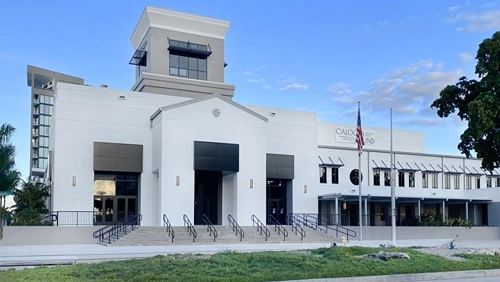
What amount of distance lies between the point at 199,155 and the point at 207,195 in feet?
14.9

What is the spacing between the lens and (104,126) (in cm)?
3894

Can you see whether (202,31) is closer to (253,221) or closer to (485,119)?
(253,221)

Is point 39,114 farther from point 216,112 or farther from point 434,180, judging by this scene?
point 434,180

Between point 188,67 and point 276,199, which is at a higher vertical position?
point 188,67

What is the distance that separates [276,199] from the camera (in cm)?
4469

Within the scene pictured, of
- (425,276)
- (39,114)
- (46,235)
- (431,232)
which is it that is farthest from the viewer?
(39,114)

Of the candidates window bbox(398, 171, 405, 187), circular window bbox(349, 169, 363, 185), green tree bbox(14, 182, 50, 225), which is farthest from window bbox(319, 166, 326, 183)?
green tree bbox(14, 182, 50, 225)

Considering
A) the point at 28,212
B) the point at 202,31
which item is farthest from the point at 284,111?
the point at 28,212

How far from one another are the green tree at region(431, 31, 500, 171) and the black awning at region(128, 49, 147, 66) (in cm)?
2671

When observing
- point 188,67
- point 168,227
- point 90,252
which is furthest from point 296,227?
point 188,67

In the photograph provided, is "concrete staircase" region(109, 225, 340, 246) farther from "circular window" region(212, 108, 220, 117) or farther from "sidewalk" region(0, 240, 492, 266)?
"circular window" region(212, 108, 220, 117)

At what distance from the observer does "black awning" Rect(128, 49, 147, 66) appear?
158ft

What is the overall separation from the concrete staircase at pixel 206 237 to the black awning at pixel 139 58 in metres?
18.8

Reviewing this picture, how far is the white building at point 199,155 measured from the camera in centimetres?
3778
